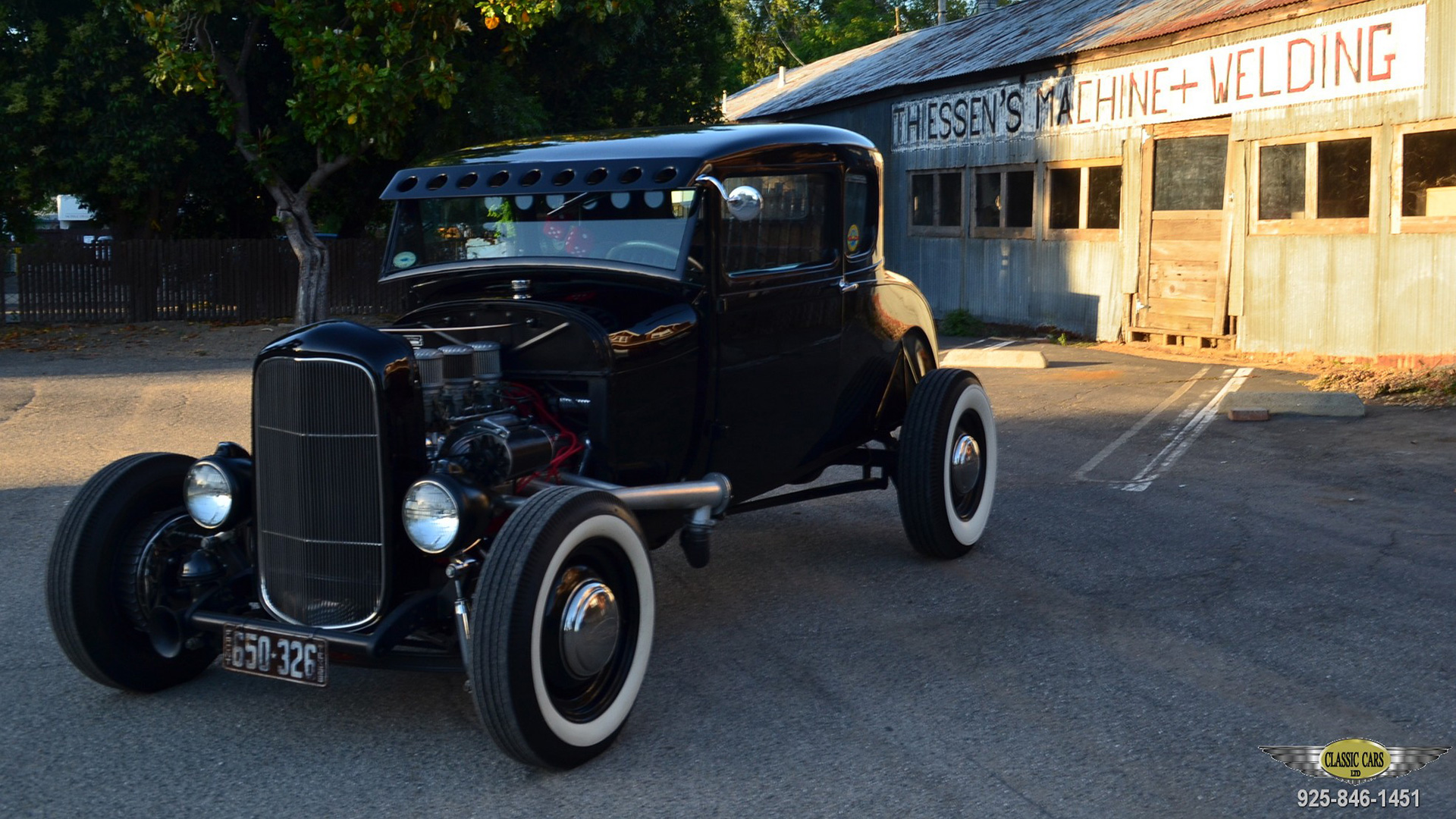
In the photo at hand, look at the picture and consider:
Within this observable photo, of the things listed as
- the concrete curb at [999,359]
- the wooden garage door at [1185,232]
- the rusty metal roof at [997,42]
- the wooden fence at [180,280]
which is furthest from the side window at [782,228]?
the wooden fence at [180,280]

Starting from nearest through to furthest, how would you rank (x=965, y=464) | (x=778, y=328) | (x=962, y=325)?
(x=778, y=328) → (x=965, y=464) → (x=962, y=325)

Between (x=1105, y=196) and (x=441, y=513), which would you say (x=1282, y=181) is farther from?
(x=441, y=513)

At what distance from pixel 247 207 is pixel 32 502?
1526 cm

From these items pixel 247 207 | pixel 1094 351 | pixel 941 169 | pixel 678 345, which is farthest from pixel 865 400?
pixel 247 207

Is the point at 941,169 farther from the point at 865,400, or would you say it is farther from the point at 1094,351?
the point at 865,400

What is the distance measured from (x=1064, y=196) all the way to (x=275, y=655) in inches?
595

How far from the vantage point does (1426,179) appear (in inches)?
504

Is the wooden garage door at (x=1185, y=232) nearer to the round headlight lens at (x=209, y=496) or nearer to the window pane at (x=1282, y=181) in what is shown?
the window pane at (x=1282, y=181)

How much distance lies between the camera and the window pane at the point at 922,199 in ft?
67.8

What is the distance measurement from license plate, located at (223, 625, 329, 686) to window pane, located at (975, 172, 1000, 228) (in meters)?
15.9

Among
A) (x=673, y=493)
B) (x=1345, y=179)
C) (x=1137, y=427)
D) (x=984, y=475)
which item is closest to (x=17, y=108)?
(x=1137, y=427)

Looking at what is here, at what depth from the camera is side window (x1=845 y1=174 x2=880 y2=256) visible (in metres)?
6.55

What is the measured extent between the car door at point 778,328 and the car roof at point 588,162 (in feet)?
0.57

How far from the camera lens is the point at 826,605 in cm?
601
